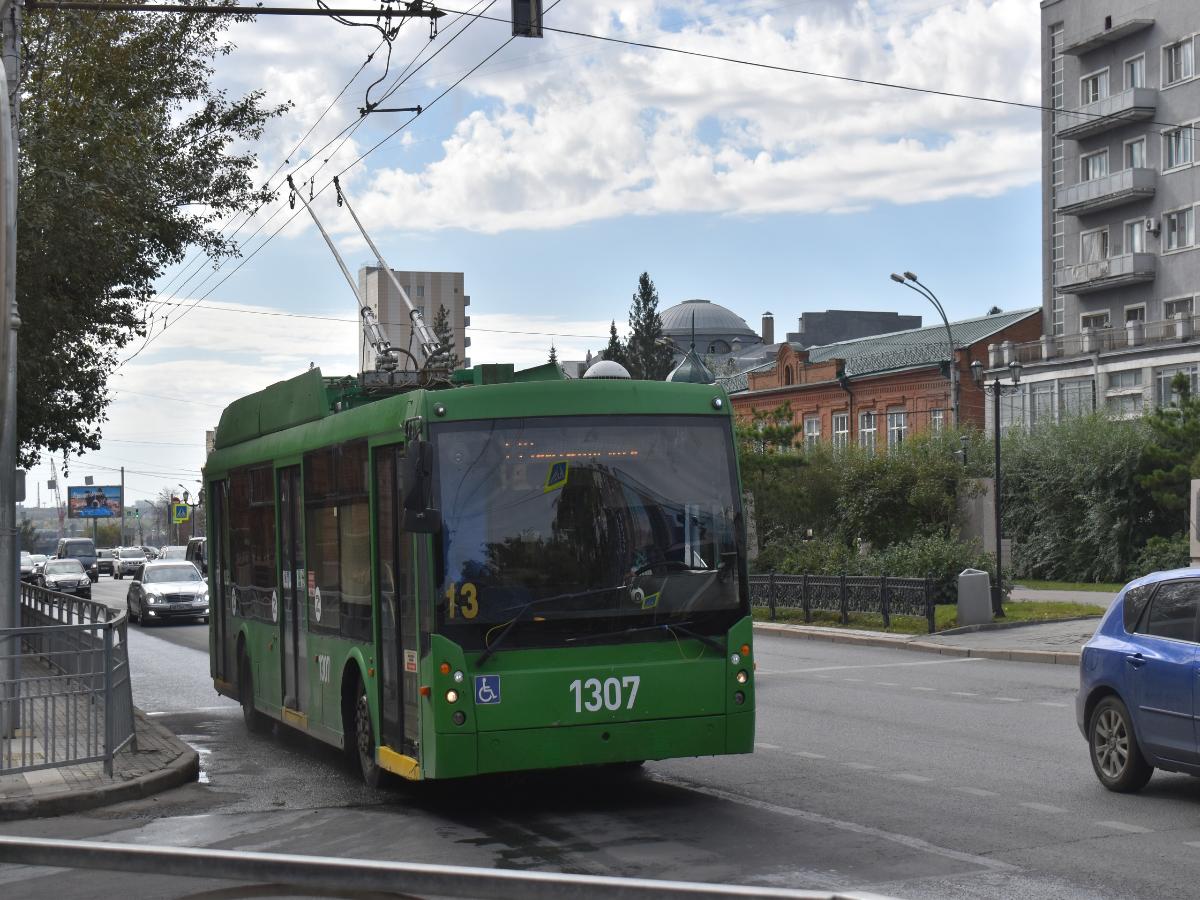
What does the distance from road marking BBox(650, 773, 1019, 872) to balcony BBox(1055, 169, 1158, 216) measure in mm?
52068

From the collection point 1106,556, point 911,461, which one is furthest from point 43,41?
point 1106,556

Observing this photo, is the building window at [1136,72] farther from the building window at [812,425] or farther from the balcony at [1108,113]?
the building window at [812,425]

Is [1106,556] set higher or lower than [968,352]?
lower

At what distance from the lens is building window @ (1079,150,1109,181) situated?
61763 millimetres

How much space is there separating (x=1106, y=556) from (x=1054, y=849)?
3933 centimetres

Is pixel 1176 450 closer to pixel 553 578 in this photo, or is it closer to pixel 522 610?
pixel 553 578

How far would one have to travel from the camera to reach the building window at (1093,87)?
61469mm

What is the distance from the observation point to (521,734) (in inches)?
380

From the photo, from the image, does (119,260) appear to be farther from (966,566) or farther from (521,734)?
(966,566)

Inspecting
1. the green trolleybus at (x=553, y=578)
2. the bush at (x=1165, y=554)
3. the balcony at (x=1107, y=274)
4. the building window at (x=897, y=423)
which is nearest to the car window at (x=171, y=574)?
the bush at (x=1165, y=554)

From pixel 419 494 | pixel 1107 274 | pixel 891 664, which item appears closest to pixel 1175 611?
pixel 419 494

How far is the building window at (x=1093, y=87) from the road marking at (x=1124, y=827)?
56165mm

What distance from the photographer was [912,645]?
25719mm

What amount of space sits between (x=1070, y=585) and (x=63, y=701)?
36867mm
